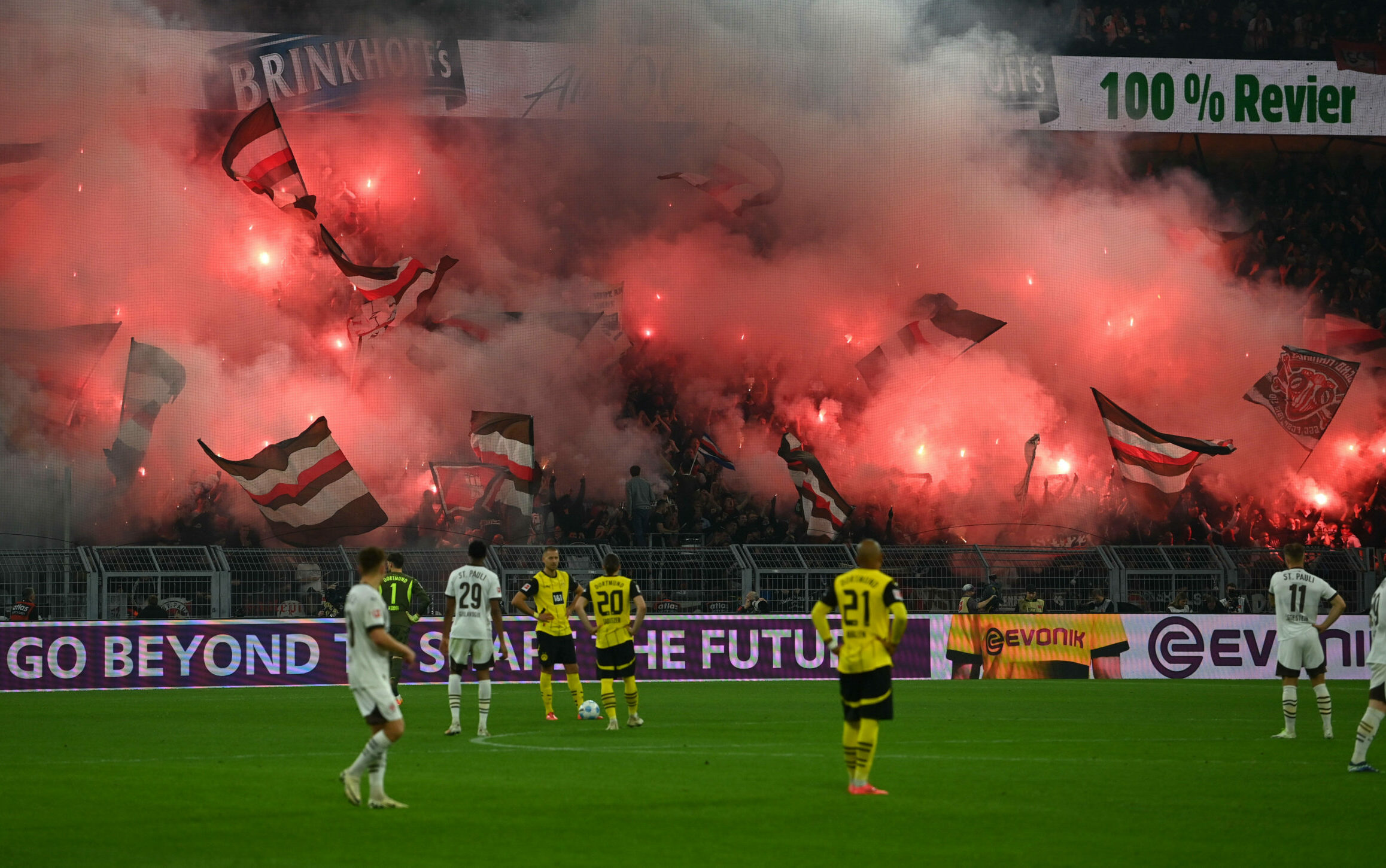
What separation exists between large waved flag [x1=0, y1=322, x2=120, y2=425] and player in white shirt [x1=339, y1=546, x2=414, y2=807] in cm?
2225

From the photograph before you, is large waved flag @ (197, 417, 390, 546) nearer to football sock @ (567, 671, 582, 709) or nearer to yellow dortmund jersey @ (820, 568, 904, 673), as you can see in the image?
football sock @ (567, 671, 582, 709)

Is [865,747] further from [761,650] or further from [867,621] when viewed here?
[761,650]

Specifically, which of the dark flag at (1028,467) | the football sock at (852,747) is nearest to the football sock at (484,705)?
the football sock at (852,747)

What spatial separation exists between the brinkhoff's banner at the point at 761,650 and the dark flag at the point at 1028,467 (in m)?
8.92

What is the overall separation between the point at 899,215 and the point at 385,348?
38.3 feet

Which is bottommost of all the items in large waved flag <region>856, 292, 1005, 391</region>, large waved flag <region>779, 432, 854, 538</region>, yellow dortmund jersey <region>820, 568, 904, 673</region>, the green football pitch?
the green football pitch

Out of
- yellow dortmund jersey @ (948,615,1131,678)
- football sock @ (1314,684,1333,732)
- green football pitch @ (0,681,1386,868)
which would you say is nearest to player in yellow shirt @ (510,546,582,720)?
green football pitch @ (0,681,1386,868)

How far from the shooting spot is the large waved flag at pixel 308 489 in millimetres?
27906

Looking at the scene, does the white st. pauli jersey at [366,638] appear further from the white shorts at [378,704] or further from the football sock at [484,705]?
the football sock at [484,705]

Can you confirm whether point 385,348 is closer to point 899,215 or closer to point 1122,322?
point 899,215

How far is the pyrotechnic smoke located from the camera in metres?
30.5

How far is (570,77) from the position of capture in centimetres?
3200

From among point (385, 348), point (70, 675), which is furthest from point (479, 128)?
point (70, 675)

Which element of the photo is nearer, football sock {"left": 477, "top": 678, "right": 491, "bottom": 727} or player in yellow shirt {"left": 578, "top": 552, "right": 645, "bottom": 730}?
football sock {"left": 477, "top": 678, "right": 491, "bottom": 727}
